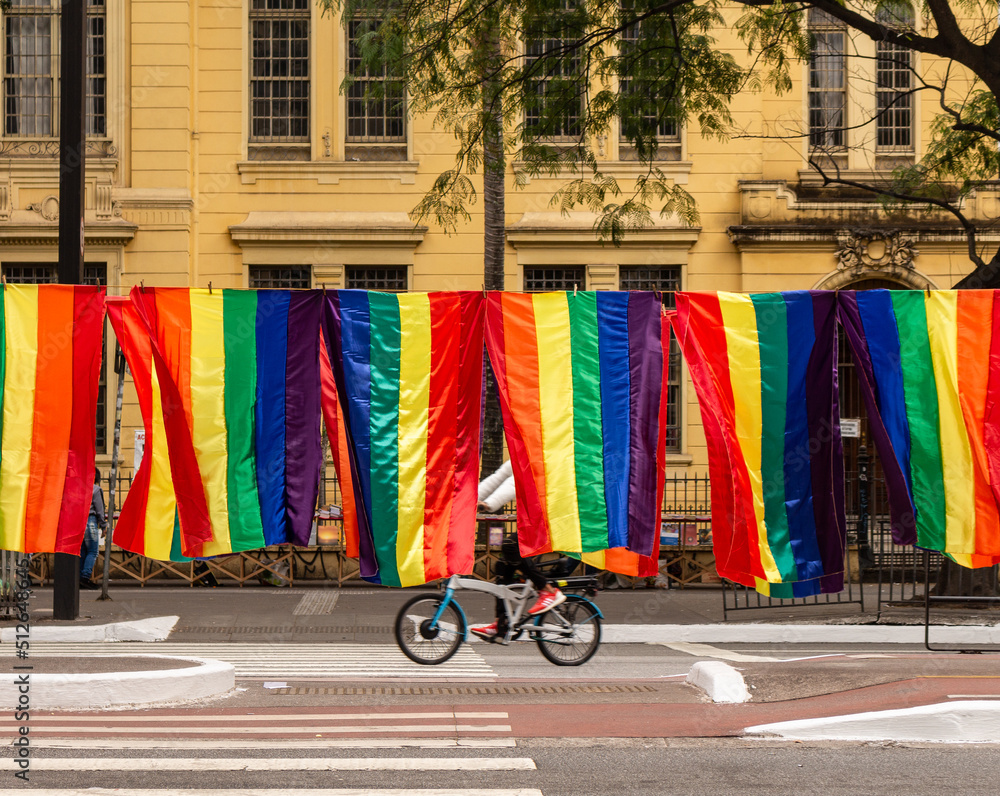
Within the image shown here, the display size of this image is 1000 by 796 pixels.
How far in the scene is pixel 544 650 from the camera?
10852 mm

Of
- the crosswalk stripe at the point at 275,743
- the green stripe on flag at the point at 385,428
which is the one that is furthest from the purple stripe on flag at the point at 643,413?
the crosswalk stripe at the point at 275,743

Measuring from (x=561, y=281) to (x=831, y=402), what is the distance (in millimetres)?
12473

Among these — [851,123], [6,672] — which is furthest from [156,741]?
[851,123]

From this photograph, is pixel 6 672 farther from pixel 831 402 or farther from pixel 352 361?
pixel 831 402

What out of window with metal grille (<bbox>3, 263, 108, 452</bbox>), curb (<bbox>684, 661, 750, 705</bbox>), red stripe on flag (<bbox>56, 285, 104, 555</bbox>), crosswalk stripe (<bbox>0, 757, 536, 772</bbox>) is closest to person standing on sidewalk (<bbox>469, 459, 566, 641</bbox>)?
curb (<bbox>684, 661, 750, 705</bbox>)

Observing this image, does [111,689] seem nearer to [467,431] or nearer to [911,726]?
[467,431]

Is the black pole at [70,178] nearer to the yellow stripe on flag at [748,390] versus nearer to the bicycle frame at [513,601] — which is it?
the bicycle frame at [513,601]

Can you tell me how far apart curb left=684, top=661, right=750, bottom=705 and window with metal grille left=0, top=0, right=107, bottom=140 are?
17.0m

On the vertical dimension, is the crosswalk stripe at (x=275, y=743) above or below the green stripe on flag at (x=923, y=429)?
below

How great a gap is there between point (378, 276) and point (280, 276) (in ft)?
6.09

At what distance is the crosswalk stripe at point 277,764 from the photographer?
646 centimetres

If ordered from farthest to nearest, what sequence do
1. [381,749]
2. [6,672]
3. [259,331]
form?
[259,331]
[6,672]
[381,749]

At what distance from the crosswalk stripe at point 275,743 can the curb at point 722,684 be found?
6.74ft

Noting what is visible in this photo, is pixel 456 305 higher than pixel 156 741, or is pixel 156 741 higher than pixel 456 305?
pixel 456 305
